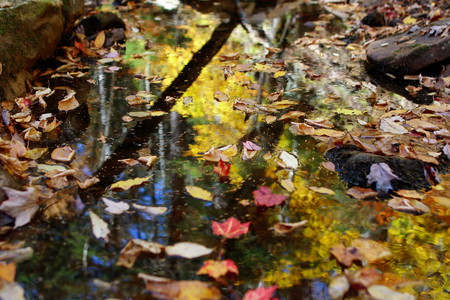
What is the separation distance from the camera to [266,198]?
1869mm

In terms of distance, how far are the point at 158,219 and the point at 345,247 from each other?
0.79 metres

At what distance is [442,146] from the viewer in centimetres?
234

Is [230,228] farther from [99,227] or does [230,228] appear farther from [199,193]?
[99,227]

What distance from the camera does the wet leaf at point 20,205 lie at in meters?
1.64

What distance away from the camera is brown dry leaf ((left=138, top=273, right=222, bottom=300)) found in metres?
1.36

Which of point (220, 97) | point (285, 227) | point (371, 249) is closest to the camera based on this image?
point (371, 249)

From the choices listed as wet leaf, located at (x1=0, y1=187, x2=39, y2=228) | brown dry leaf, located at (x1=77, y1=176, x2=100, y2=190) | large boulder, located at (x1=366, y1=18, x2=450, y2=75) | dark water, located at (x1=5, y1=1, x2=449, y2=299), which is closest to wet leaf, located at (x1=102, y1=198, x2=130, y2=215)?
dark water, located at (x1=5, y1=1, x2=449, y2=299)

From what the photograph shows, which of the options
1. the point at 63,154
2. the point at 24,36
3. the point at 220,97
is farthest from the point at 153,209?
the point at 24,36

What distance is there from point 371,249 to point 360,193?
387 mm

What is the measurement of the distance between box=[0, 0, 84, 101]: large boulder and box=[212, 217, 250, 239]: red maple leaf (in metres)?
1.93

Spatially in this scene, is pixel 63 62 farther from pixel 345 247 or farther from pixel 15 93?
pixel 345 247

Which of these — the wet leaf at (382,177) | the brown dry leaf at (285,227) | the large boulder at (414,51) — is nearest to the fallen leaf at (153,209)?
the brown dry leaf at (285,227)

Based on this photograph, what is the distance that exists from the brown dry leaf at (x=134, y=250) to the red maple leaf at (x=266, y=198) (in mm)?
515

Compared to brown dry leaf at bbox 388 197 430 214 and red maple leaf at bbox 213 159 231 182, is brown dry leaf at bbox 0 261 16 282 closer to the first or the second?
red maple leaf at bbox 213 159 231 182
